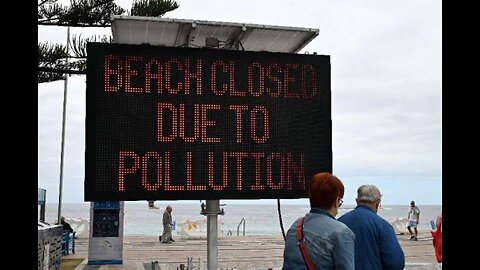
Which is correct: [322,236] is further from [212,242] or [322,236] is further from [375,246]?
[212,242]

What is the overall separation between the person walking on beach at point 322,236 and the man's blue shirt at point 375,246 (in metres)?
1.21

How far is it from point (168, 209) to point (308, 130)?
1855cm

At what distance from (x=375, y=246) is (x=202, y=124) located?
2.47 m

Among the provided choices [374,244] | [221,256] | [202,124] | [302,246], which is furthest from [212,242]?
[221,256]

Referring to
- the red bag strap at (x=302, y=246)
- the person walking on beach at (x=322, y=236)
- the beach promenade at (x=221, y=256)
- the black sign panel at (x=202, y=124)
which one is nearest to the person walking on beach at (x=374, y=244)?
the person walking on beach at (x=322, y=236)

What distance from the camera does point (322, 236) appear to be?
151 inches

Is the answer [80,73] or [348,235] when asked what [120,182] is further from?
[80,73]

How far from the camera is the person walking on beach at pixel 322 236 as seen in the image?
378 cm

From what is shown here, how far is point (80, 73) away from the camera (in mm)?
Result: 14969

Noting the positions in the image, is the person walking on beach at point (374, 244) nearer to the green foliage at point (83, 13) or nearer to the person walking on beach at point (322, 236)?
the person walking on beach at point (322, 236)

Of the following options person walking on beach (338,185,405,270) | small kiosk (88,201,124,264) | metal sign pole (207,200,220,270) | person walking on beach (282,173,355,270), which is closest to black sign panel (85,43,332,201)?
metal sign pole (207,200,220,270)
